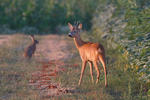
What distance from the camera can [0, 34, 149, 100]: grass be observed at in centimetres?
598

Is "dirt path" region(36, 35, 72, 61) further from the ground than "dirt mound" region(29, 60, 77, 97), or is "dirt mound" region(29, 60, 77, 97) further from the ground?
"dirt path" region(36, 35, 72, 61)

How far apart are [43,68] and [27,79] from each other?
1192mm

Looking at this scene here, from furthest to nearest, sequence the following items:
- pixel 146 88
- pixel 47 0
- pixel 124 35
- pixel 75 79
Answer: pixel 47 0
pixel 124 35
pixel 75 79
pixel 146 88

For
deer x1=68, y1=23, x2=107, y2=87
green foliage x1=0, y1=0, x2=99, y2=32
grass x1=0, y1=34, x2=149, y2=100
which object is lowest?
grass x1=0, y1=34, x2=149, y2=100

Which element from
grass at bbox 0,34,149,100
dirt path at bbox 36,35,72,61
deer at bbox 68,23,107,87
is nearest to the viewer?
grass at bbox 0,34,149,100

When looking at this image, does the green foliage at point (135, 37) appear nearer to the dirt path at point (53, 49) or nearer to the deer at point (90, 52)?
the deer at point (90, 52)

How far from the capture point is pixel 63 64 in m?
8.96

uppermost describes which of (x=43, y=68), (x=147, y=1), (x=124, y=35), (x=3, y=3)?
(x=3, y=3)

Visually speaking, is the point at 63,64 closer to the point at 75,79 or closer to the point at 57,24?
the point at 75,79

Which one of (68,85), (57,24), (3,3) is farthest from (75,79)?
(3,3)

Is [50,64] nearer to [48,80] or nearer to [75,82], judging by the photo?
[48,80]

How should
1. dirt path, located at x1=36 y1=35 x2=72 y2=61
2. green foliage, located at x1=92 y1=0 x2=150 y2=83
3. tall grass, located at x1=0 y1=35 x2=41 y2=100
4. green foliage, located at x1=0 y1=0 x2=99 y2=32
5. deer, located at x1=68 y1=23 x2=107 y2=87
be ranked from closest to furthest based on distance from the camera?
tall grass, located at x1=0 y1=35 x2=41 y2=100
deer, located at x1=68 y1=23 x2=107 y2=87
green foliage, located at x1=92 y1=0 x2=150 y2=83
dirt path, located at x1=36 y1=35 x2=72 y2=61
green foliage, located at x1=0 y1=0 x2=99 y2=32

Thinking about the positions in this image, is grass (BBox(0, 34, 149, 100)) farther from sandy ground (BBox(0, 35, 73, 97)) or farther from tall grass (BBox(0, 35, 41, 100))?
sandy ground (BBox(0, 35, 73, 97))

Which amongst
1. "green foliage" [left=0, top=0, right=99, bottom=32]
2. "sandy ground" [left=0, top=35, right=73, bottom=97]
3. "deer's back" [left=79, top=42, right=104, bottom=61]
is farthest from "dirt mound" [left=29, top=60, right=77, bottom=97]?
"green foliage" [left=0, top=0, right=99, bottom=32]
